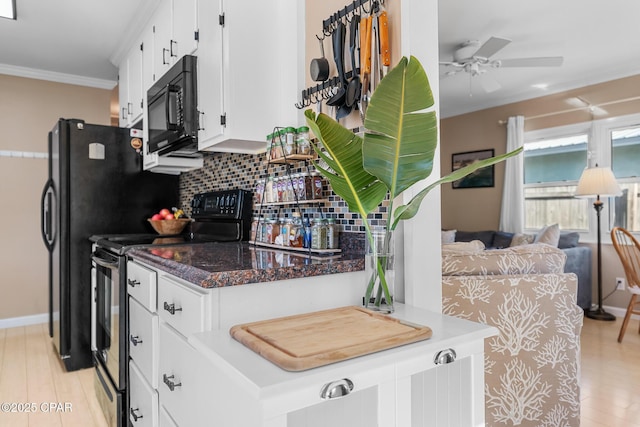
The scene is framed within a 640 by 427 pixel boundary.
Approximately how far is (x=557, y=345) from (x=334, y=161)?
60.5 inches

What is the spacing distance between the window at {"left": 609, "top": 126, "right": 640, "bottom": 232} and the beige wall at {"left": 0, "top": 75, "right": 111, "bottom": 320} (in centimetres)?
588

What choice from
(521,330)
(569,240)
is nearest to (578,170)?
(569,240)

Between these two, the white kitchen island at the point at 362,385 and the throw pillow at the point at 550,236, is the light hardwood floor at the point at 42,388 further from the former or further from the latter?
the throw pillow at the point at 550,236

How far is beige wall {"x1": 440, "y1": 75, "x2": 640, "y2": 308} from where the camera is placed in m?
4.30

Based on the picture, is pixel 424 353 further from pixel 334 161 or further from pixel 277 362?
pixel 334 161

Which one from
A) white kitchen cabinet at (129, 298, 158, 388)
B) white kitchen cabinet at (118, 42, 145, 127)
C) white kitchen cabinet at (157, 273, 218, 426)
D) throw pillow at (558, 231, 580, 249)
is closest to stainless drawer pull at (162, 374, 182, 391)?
white kitchen cabinet at (157, 273, 218, 426)

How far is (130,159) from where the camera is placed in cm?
312

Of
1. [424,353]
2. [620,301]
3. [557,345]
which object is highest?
[424,353]

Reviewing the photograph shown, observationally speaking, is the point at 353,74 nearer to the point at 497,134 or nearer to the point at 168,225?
the point at 168,225

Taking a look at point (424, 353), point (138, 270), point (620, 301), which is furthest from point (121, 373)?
point (620, 301)

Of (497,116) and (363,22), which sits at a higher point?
(497,116)

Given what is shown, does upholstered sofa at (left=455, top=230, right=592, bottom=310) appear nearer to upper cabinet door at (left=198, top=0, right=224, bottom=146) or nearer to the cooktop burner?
the cooktop burner

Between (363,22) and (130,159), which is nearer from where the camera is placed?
(363,22)

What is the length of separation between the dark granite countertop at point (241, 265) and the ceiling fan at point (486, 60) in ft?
7.57
